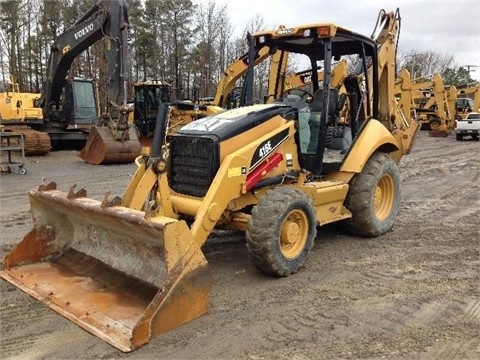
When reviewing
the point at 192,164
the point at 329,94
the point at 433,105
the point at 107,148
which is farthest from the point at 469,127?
the point at 192,164

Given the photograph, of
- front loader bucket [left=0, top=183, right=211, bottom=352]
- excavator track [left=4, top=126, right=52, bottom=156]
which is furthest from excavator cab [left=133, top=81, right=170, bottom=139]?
front loader bucket [left=0, top=183, right=211, bottom=352]

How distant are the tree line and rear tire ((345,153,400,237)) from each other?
76.5 ft

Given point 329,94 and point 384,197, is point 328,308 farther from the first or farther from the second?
point 384,197

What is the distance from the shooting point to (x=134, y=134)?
1436 cm

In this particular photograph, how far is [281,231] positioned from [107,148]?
968 centimetres

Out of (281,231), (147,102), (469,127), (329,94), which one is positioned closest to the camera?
(281,231)

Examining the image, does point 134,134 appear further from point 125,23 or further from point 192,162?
point 192,162

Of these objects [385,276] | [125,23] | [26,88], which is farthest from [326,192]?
[26,88]

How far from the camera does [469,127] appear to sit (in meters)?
23.8

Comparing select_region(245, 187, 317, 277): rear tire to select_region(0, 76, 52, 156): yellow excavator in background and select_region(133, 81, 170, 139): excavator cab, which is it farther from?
select_region(133, 81, 170, 139): excavator cab

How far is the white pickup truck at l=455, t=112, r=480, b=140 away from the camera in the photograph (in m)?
23.8

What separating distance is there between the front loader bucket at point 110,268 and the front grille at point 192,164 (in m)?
0.82

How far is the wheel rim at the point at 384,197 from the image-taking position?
20.9 ft

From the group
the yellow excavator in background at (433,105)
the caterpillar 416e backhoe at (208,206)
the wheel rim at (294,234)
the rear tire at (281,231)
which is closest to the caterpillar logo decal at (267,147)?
the caterpillar 416e backhoe at (208,206)
